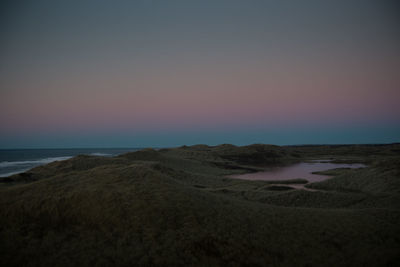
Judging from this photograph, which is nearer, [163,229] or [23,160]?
[163,229]

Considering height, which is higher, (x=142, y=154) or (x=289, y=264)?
(x=142, y=154)

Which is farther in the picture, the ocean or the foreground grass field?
the ocean

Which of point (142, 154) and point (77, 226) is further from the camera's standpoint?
point (142, 154)

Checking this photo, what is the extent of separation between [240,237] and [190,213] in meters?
1.90

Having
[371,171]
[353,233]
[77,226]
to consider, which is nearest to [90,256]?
[77,226]

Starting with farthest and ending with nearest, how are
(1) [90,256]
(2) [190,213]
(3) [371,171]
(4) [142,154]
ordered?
(4) [142,154]
(3) [371,171]
(2) [190,213]
(1) [90,256]

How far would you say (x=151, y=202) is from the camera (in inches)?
339

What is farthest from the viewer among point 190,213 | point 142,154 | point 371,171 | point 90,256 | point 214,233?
point 142,154

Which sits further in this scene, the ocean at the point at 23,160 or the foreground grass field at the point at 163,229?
the ocean at the point at 23,160

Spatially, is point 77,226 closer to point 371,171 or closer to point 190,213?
point 190,213

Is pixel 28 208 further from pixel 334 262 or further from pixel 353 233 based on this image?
pixel 353 233

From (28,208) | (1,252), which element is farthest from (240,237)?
(28,208)

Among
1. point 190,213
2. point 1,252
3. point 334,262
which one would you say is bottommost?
point 334,262

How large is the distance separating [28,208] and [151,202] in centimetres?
444
